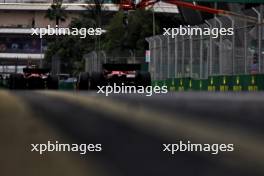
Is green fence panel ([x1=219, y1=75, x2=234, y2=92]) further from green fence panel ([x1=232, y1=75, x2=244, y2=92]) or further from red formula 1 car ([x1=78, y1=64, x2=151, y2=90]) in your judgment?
red formula 1 car ([x1=78, y1=64, x2=151, y2=90])

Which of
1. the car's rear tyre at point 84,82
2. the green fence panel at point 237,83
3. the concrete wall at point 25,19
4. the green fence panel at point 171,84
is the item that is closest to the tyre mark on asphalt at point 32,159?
the green fence panel at point 237,83

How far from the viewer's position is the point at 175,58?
139 ft

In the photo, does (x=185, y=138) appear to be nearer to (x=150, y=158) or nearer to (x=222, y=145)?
(x=222, y=145)

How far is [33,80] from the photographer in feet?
157

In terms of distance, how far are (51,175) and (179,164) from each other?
1.31 m

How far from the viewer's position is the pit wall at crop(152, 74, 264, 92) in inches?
1216

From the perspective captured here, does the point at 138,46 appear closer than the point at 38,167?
No

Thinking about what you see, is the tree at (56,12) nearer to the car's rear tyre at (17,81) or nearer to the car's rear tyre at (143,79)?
the car's rear tyre at (17,81)

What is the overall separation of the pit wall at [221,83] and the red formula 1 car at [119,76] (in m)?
2.90

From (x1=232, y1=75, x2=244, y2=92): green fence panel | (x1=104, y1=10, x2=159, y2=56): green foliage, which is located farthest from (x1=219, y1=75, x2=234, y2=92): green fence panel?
(x1=104, y1=10, x2=159, y2=56): green foliage

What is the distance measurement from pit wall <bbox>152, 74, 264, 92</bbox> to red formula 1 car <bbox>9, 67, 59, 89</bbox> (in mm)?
9388

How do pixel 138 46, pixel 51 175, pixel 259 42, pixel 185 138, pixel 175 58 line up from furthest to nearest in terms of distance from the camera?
1. pixel 138 46
2. pixel 175 58
3. pixel 259 42
4. pixel 185 138
5. pixel 51 175

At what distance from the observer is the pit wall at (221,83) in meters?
30.9

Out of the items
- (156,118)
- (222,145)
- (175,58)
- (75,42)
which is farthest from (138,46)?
(222,145)
